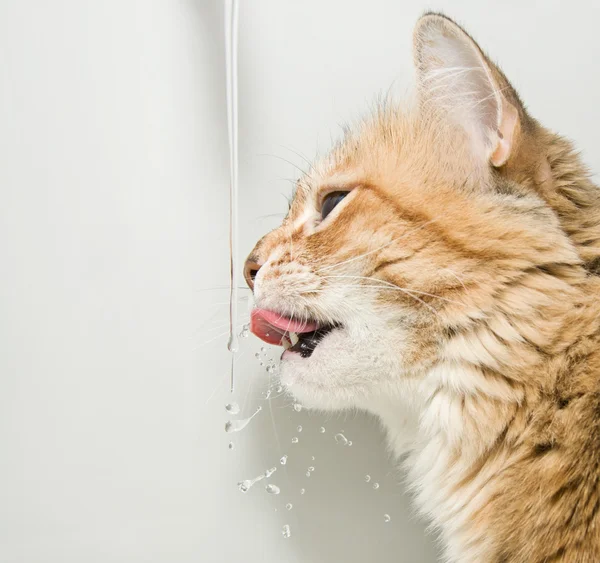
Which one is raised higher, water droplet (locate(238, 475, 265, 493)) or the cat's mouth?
the cat's mouth

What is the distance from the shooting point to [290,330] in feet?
3.18

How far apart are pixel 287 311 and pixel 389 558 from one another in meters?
0.71

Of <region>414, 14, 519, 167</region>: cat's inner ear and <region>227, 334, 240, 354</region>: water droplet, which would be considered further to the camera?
<region>227, 334, 240, 354</region>: water droplet

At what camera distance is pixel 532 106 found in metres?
1.33

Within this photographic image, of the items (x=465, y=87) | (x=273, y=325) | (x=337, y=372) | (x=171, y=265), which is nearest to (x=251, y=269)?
Answer: (x=273, y=325)

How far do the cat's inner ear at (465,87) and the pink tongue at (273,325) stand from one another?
370 millimetres

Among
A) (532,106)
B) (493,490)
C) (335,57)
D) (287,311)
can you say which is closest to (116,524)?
(287,311)

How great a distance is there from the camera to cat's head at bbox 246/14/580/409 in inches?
33.5

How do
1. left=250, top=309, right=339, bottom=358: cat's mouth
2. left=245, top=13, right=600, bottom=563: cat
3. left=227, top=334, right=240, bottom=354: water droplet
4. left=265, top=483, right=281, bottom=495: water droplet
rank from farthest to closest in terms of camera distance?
left=265, top=483, right=281, bottom=495: water droplet, left=227, top=334, right=240, bottom=354: water droplet, left=250, top=309, right=339, bottom=358: cat's mouth, left=245, top=13, right=600, bottom=563: cat

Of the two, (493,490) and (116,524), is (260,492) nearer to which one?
(116,524)

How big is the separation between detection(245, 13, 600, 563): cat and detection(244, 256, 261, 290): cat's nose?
66 millimetres

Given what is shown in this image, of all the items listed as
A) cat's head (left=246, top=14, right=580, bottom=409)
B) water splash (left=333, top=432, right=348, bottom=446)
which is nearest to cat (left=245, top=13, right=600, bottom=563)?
cat's head (left=246, top=14, right=580, bottom=409)

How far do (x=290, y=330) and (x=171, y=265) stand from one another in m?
0.46

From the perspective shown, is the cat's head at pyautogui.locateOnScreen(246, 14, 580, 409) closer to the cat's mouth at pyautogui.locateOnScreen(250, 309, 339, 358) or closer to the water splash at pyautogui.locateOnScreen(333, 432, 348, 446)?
the cat's mouth at pyautogui.locateOnScreen(250, 309, 339, 358)
